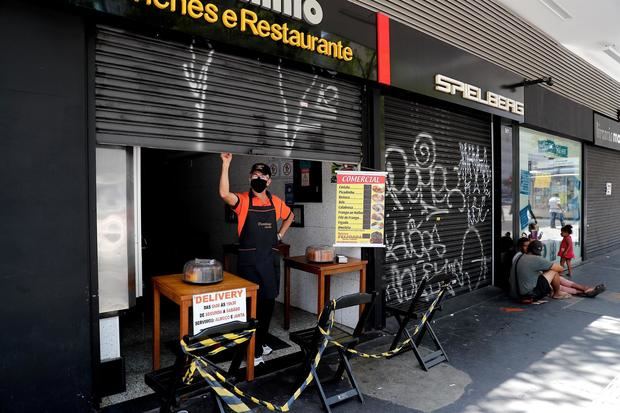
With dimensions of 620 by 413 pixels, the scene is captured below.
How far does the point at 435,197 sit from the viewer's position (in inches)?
240

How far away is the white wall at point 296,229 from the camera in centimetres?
Answer: 522

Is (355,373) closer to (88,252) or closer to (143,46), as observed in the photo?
(88,252)

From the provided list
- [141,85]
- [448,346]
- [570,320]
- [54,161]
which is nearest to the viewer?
[54,161]

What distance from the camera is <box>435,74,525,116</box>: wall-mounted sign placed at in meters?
5.55


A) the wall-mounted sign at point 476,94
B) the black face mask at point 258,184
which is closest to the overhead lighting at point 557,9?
the wall-mounted sign at point 476,94

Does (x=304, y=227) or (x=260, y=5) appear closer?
(x=260, y=5)

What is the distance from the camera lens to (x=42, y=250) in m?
2.74

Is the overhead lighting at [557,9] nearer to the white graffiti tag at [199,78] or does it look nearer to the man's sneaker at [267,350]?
the white graffiti tag at [199,78]

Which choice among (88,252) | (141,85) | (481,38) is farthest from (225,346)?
(481,38)

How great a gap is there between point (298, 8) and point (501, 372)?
154 inches

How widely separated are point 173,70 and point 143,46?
0.27 meters

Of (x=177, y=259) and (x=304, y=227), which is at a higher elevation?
(x=304, y=227)

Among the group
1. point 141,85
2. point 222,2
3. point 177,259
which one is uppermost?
point 222,2

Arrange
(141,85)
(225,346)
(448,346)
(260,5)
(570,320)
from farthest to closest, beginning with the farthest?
(570,320), (448,346), (260,5), (141,85), (225,346)
